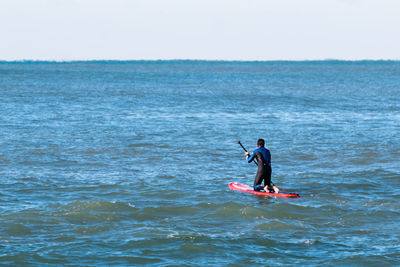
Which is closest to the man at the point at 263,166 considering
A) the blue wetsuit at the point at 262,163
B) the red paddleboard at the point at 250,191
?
the blue wetsuit at the point at 262,163

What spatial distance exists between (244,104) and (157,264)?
1701 inches

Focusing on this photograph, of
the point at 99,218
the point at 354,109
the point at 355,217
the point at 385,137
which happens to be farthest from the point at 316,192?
the point at 354,109

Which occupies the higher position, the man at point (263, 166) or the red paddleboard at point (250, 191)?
the man at point (263, 166)

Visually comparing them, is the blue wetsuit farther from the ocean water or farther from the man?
the ocean water

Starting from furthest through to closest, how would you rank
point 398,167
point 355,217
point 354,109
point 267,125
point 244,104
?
1. point 244,104
2. point 354,109
3. point 267,125
4. point 398,167
5. point 355,217

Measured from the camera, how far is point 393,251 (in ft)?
44.4

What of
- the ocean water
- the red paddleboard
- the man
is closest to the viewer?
the ocean water

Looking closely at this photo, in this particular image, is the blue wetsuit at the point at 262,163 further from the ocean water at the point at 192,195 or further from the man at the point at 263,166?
the ocean water at the point at 192,195

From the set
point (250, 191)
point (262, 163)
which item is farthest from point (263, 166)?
point (250, 191)

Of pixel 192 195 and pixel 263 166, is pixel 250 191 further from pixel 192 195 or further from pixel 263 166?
pixel 192 195

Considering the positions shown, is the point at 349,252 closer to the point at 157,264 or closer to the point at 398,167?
the point at 157,264

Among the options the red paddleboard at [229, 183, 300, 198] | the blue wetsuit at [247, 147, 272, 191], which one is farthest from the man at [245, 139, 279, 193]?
the red paddleboard at [229, 183, 300, 198]

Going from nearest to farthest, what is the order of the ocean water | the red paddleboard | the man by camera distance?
the ocean water < the red paddleboard < the man

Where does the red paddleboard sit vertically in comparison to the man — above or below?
below
